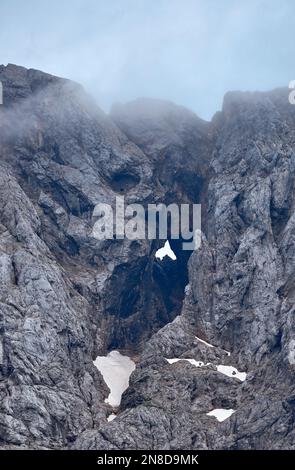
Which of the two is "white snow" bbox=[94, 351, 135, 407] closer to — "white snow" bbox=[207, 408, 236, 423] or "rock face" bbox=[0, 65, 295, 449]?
"rock face" bbox=[0, 65, 295, 449]

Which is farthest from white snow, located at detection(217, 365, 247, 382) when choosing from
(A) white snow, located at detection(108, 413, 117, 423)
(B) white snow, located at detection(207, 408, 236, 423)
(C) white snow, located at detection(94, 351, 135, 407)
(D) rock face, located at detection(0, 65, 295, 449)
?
(A) white snow, located at detection(108, 413, 117, 423)

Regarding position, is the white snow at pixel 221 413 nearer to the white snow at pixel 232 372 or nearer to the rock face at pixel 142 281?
the rock face at pixel 142 281

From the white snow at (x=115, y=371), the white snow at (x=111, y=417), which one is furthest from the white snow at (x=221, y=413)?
the white snow at (x=115, y=371)

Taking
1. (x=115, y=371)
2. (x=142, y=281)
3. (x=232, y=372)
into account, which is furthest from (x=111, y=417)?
(x=142, y=281)

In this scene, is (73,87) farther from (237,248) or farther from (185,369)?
(185,369)

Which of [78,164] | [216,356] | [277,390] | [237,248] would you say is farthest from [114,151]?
[277,390]
